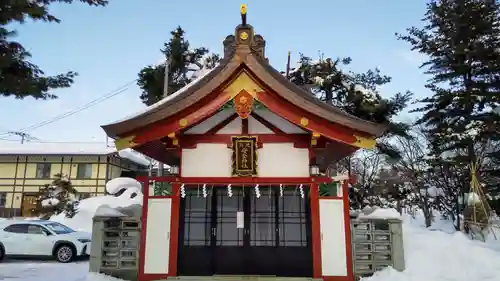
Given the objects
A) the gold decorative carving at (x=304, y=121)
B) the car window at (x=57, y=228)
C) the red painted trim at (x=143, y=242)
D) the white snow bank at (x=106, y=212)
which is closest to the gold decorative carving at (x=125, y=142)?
the red painted trim at (x=143, y=242)

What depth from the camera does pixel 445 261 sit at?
31.8 ft

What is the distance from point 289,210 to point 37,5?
712cm

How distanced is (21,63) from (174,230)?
520 centimetres

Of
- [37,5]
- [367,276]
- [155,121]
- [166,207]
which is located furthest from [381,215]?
[37,5]

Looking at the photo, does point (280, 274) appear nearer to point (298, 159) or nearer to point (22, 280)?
point (298, 159)

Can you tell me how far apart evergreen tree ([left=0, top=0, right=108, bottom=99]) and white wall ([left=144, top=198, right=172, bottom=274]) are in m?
3.58

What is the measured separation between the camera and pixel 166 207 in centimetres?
873

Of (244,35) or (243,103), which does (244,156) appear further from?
(244,35)

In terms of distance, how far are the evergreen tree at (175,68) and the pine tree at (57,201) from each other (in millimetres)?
8879

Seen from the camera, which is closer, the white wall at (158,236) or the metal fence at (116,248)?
the white wall at (158,236)

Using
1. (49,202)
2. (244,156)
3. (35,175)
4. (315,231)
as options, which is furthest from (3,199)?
(315,231)

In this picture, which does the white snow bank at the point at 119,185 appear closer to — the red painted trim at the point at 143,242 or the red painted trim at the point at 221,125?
the red painted trim at the point at 143,242

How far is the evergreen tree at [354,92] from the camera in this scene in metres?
18.6

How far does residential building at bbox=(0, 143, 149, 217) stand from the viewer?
34969 millimetres
